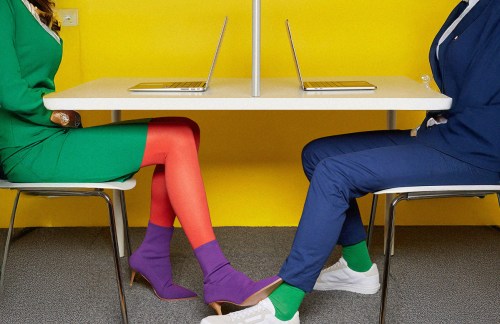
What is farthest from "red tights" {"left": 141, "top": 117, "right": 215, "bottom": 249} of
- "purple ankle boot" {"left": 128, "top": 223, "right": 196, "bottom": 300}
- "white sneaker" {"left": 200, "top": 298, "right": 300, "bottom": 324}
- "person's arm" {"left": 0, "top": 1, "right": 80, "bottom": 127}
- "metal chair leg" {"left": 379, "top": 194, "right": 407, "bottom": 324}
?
"metal chair leg" {"left": 379, "top": 194, "right": 407, "bottom": 324}

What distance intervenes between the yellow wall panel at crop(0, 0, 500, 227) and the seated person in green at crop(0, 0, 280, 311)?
2.74 feet

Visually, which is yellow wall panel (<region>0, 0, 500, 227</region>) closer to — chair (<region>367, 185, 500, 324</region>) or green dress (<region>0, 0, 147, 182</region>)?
green dress (<region>0, 0, 147, 182</region>)

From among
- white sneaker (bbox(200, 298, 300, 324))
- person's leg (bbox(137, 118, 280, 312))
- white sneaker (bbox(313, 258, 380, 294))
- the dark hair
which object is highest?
the dark hair

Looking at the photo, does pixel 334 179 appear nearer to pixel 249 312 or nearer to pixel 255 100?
pixel 255 100

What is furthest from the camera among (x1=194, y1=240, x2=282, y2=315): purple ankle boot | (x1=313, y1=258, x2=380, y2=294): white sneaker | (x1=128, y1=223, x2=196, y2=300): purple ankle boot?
(x1=313, y1=258, x2=380, y2=294): white sneaker

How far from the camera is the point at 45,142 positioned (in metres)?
1.96

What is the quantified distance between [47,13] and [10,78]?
0.36 metres

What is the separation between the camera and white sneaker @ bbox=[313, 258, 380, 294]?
2.20 metres

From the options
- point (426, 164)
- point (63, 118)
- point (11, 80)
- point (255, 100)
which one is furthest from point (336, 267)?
point (11, 80)

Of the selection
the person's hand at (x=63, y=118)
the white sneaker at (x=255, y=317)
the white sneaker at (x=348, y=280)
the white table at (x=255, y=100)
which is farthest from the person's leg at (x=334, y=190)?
the person's hand at (x=63, y=118)

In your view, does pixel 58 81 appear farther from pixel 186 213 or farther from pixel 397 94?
pixel 397 94

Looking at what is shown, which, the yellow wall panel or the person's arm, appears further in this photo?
the yellow wall panel

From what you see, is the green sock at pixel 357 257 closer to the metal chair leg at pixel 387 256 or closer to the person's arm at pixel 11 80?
the metal chair leg at pixel 387 256

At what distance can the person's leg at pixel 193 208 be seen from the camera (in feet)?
6.19
